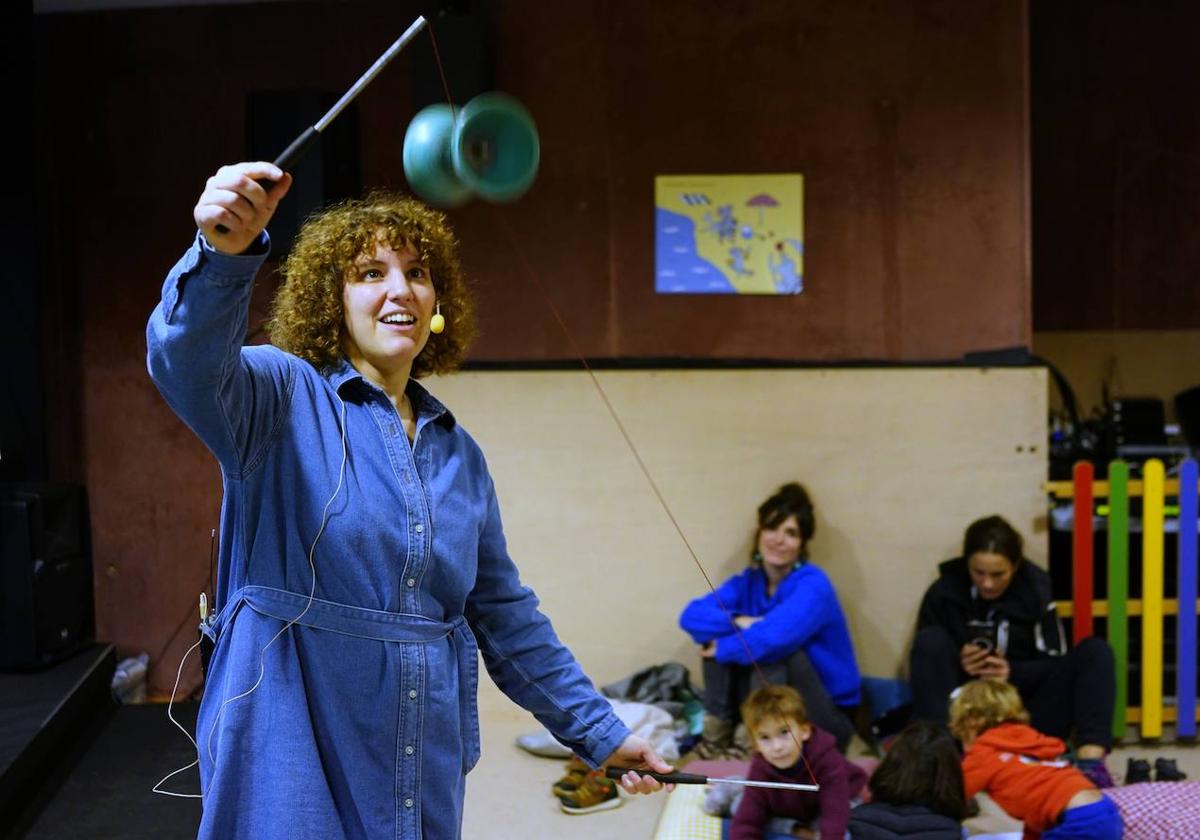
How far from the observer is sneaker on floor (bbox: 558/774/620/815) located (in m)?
3.82

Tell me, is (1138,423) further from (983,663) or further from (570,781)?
(570,781)

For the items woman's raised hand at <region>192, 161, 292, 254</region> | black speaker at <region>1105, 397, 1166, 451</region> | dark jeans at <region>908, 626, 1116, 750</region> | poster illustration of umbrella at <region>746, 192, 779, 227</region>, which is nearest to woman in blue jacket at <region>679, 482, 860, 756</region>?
dark jeans at <region>908, 626, 1116, 750</region>

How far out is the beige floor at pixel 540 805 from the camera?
3.69 meters

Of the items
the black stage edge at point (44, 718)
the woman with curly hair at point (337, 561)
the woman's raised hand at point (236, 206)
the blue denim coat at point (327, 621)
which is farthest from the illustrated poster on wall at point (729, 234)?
the woman's raised hand at point (236, 206)

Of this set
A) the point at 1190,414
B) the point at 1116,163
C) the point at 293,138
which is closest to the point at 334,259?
the point at 293,138

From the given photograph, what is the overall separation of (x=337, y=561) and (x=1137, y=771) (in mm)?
3038

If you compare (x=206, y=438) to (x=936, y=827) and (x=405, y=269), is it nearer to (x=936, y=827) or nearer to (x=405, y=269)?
(x=405, y=269)

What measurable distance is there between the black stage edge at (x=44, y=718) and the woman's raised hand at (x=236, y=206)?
2314 millimetres

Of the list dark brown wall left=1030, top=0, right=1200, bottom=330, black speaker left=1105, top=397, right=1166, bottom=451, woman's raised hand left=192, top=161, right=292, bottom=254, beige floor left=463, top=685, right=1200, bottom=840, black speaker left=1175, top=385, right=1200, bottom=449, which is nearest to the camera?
woman's raised hand left=192, top=161, right=292, bottom=254

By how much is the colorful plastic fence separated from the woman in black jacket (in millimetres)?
170

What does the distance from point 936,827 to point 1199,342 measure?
366cm

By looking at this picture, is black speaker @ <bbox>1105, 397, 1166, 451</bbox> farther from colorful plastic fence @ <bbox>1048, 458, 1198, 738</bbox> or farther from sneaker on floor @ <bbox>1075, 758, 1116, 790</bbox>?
sneaker on floor @ <bbox>1075, 758, 1116, 790</bbox>

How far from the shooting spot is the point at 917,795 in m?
3.29

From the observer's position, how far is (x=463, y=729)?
180 centimetres
